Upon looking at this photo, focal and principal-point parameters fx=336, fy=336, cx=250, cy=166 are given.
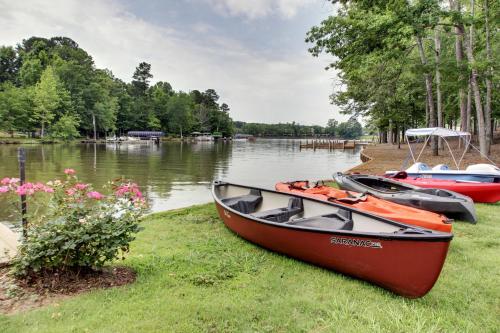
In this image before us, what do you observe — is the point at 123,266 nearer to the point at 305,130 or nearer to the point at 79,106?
the point at 79,106

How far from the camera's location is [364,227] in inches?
206

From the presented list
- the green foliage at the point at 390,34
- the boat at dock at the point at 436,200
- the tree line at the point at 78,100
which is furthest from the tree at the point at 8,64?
the boat at dock at the point at 436,200

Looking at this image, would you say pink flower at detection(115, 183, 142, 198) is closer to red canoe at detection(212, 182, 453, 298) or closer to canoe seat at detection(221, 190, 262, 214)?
red canoe at detection(212, 182, 453, 298)

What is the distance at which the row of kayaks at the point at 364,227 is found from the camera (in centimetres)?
381

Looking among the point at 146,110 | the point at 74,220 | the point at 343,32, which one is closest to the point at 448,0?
the point at 343,32

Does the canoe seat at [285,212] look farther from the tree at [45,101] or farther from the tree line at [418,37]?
the tree at [45,101]

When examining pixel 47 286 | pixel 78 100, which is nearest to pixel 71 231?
pixel 47 286

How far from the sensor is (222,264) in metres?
4.97

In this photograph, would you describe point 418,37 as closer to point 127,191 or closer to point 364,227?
point 364,227

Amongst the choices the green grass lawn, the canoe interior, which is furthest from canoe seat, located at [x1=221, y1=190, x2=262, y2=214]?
the green grass lawn

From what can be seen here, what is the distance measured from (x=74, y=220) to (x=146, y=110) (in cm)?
9425

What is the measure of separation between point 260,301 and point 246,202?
3.49 meters

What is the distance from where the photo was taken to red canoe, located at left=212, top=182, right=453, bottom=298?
3732mm

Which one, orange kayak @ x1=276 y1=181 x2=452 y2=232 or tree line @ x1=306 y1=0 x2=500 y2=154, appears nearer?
orange kayak @ x1=276 y1=181 x2=452 y2=232
